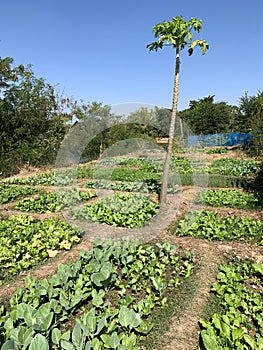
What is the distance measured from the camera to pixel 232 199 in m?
8.46

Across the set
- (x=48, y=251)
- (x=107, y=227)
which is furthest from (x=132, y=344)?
(x=107, y=227)

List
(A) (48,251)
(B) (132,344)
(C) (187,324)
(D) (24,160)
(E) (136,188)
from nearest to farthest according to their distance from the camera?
1. (B) (132,344)
2. (C) (187,324)
3. (A) (48,251)
4. (E) (136,188)
5. (D) (24,160)

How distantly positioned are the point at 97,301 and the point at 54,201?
5.76m

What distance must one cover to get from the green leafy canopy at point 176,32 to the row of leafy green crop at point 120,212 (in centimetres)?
407

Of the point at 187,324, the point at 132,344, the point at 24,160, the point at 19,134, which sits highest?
the point at 19,134

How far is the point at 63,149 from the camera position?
16.2 meters

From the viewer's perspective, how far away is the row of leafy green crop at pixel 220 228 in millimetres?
5742

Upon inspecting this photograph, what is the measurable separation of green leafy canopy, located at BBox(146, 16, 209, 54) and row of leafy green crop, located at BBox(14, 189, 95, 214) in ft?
16.1

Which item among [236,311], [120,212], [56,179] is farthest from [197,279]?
[56,179]

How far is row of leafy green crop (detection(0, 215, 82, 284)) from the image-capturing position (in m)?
4.72

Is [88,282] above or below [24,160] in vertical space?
below

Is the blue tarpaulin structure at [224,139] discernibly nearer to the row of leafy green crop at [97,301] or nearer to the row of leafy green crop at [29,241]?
the row of leafy green crop at [29,241]

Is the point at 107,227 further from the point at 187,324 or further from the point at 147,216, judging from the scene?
the point at 187,324

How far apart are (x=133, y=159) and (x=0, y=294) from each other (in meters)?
14.0
